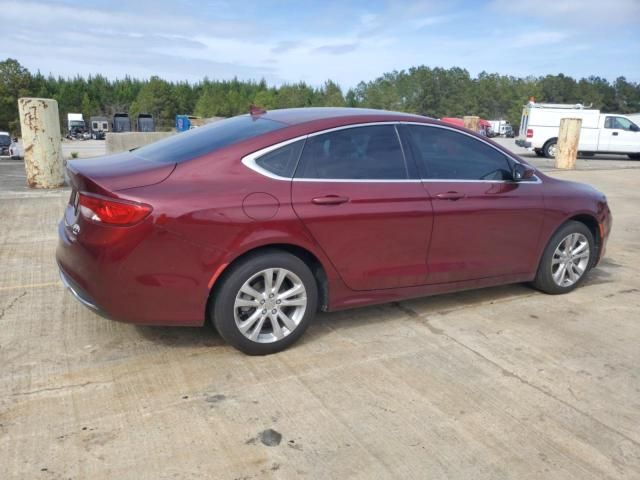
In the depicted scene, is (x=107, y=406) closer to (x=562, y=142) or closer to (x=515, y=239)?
(x=515, y=239)

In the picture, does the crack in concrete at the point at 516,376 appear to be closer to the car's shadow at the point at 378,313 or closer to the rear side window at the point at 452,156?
the car's shadow at the point at 378,313

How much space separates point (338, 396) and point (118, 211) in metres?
1.61

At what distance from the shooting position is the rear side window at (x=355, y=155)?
3.70 metres

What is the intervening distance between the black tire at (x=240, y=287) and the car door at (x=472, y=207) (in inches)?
42.0

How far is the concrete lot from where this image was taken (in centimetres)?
262

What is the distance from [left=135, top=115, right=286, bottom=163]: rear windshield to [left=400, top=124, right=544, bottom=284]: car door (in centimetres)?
105

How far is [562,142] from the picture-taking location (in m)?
16.8

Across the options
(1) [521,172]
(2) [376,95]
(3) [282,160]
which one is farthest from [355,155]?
(2) [376,95]

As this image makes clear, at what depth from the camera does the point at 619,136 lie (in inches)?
867

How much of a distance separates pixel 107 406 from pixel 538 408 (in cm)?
233

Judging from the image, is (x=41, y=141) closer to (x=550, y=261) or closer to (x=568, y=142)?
(x=550, y=261)

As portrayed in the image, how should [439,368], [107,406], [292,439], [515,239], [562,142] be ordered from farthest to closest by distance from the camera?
1. [562,142]
2. [515,239]
3. [439,368]
4. [107,406]
5. [292,439]

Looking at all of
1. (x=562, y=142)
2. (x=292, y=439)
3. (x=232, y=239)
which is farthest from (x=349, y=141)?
(x=562, y=142)

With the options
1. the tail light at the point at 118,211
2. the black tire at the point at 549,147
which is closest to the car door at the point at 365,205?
the tail light at the point at 118,211
